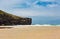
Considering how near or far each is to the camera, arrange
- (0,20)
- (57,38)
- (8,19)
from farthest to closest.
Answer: (8,19) < (0,20) < (57,38)

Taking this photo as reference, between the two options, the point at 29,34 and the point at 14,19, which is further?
the point at 14,19

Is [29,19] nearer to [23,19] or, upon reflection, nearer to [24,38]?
[23,19]

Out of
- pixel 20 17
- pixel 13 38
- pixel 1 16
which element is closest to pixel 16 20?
pixel 20 17

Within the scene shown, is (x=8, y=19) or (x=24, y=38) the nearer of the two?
(x=24, y=38)

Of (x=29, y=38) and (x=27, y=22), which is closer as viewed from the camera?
(x=29, y=38)

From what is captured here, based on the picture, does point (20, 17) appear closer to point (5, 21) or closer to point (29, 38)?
point (5, 21)

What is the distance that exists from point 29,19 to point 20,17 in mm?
1535

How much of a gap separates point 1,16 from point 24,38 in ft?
68.8

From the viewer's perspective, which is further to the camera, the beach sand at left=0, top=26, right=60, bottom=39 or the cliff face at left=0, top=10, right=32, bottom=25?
the cliff face at left=0, top=10, right=32, bottom=25

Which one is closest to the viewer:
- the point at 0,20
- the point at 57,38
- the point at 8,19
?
the point at 57,38

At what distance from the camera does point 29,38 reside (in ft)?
26.1

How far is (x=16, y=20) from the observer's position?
30.3 meters

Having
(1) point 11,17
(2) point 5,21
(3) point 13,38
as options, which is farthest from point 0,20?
(3) point 13,38

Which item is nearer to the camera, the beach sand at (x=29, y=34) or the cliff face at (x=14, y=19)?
the beach sand at (x=29, y=34)
